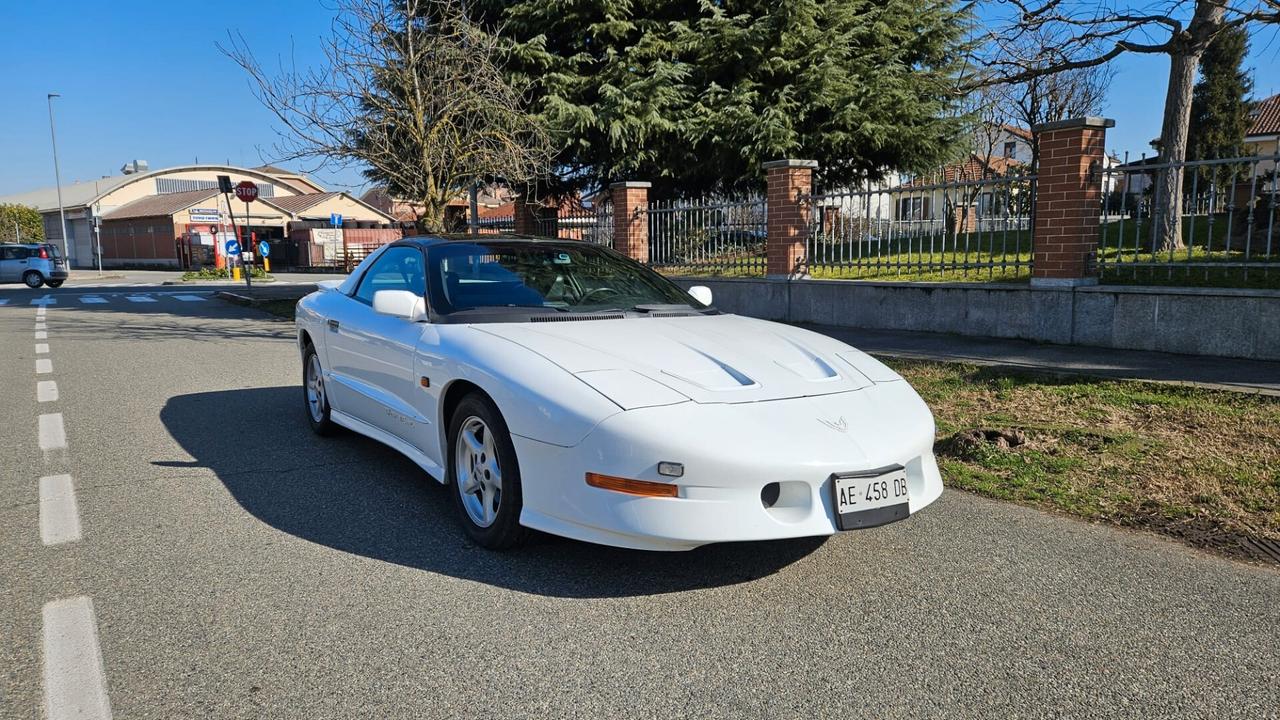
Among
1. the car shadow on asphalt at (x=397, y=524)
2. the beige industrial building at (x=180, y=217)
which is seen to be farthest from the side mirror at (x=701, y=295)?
the beige industrial building at (x=180, y=217)

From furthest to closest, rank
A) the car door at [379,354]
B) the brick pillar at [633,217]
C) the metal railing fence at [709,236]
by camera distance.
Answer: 1. the brick pillar at [633,217]
2. the metal railing fence at [709,236]
3. the car door at [379,354]

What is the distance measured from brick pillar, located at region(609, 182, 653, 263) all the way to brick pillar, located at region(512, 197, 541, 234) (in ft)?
13.0

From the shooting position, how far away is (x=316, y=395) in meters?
6.20

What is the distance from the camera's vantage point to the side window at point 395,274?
16.3 feet

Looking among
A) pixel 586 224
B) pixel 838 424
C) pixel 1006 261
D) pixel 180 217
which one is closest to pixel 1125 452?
pixel 838 424

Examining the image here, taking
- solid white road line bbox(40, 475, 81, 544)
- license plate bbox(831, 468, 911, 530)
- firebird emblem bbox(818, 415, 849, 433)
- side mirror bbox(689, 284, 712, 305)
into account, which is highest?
side mirror bbox(689, 284, 712, 305)

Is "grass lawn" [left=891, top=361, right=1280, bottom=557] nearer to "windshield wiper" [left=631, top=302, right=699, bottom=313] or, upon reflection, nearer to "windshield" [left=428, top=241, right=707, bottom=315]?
"windshield wiper" [left=631, top=302, right=699, bottom=313]

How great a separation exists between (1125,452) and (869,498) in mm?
2899

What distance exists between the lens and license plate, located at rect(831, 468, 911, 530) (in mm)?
3275

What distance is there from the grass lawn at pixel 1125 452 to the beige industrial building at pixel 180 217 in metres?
43.1

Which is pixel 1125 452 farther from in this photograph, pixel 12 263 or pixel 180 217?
pixel 180 217

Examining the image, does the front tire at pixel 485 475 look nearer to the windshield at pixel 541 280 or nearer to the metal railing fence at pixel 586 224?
the windshield at pixel 541 280

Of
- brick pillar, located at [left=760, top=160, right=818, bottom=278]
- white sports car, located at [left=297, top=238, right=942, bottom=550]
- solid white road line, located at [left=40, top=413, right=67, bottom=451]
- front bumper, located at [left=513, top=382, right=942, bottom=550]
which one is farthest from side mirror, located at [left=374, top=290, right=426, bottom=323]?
brick pillar, located at [left=760, top=160, right=818, bottom=278]

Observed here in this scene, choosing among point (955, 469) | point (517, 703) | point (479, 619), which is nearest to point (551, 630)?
point (479, 619)
